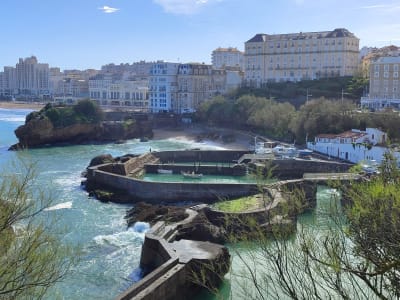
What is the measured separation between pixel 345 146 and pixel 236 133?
2228 centimetres

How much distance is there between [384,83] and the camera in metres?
60.5

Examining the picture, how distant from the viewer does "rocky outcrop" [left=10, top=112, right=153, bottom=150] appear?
5944 cm

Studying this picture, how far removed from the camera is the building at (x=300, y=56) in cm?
7419

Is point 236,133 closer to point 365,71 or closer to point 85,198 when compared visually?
point 365,71

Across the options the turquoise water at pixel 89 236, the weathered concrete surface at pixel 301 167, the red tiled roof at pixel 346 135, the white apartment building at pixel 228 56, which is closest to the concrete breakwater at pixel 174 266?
the turquoise water at pixel 89 236

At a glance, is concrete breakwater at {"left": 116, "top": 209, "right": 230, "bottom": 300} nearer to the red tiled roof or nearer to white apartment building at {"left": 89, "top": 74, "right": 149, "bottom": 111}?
the red tiled roof

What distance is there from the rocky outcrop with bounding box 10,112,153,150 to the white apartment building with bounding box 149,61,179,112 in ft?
47.4

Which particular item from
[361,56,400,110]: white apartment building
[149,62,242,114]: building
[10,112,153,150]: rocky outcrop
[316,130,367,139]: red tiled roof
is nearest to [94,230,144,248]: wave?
[316,130,367,139]: red tiled roof

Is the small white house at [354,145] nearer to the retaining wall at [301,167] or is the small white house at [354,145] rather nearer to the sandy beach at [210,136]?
the retaining wall at [301,167]

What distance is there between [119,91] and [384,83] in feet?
235

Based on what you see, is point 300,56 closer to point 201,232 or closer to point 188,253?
point 201,232

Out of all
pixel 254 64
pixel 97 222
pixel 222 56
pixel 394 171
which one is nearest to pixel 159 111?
pixel 254 64

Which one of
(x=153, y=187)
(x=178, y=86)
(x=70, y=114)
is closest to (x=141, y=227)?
(x=153, y=187)

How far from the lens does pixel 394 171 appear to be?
9.79m
